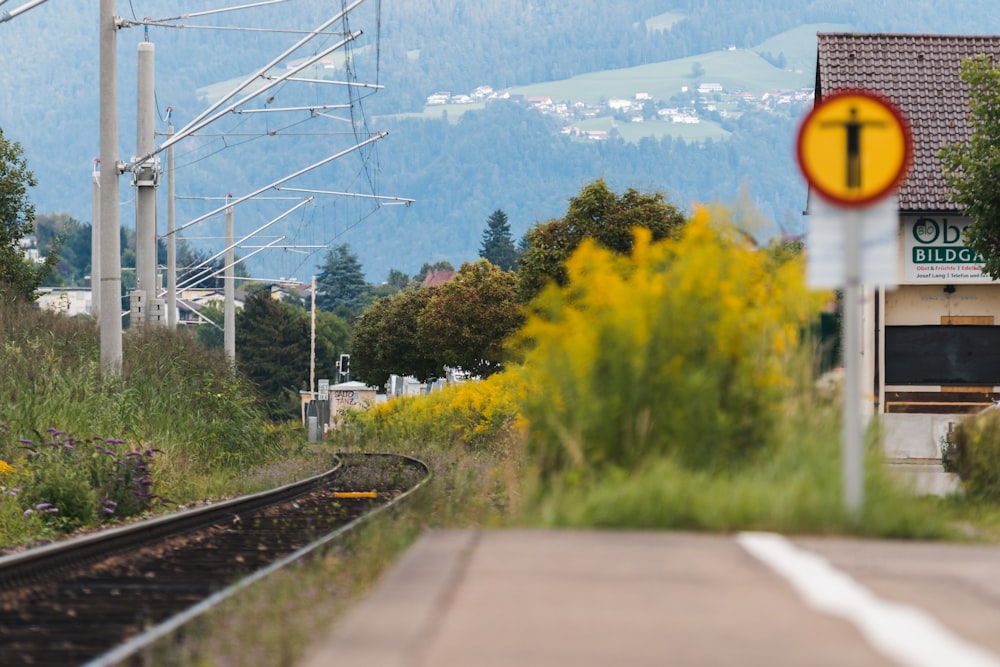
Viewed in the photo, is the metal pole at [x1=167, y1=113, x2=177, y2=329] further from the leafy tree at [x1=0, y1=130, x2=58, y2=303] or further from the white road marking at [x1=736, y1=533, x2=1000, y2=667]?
the white road marking at [x1=736, y1=533, x2=1000, y2=667]

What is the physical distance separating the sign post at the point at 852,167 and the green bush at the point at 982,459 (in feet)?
22.4

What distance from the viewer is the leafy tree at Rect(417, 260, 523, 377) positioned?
63000mm

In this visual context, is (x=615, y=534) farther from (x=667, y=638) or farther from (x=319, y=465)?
(x=319, y=465)

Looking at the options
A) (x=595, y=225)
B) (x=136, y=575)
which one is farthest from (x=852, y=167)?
(x=595, y=225)

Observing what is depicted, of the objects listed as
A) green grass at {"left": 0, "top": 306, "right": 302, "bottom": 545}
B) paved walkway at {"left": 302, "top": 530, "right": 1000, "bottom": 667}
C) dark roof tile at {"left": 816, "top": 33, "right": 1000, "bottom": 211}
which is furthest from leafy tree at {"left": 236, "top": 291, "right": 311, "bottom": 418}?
paved walkway at {"left": 302, "top": 530, "right": 1000, "bottom": 667}

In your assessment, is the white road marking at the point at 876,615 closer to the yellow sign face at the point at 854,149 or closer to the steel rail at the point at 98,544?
the yellow sign face at the point at 854,149

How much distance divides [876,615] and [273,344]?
13859 cm

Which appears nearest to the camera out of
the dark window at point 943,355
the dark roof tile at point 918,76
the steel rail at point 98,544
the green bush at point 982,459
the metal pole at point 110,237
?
the steel rail at point 98,544

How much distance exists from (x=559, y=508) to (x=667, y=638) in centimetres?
391

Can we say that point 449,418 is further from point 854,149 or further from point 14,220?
point 854,149

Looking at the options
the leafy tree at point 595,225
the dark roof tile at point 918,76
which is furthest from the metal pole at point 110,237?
the dark roof tile at point 918,76

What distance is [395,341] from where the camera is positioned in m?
86.0

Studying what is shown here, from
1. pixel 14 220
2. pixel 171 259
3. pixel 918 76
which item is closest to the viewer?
pixel 14 220

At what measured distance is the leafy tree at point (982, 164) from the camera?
26.2m
